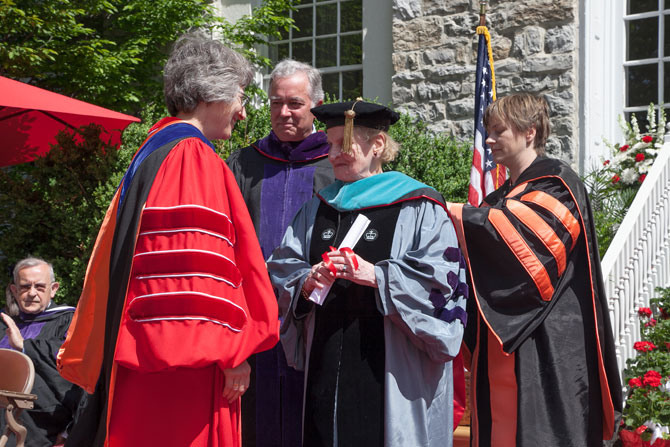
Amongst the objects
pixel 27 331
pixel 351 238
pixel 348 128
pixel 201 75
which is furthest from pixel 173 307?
pixel 27 331

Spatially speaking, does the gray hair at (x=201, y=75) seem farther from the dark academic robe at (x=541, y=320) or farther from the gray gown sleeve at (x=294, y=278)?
the dark academic robe at (x=541, y=320)

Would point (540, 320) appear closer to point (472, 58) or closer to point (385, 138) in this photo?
point (385, 138)

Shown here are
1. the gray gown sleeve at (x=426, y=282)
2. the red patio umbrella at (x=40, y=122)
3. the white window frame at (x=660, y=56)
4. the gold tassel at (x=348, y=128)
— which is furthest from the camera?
the white window frame at (x=660, y=56)

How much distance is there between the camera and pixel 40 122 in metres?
6.85

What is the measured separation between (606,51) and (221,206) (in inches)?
245

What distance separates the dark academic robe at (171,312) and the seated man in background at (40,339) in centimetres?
211

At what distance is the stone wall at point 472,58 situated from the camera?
7.56m

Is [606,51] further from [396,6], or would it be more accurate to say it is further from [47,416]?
[47,416]

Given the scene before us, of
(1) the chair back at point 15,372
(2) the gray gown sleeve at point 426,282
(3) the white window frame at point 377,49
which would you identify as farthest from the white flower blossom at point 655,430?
(3) the white window frame at point 377,49

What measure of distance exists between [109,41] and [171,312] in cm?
629

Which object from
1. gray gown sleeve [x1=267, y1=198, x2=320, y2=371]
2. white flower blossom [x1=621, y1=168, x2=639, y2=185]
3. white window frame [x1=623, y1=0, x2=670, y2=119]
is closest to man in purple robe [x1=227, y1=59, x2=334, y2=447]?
gray gown sleeve [x1=267, y1=198, x2=320, y2=371]

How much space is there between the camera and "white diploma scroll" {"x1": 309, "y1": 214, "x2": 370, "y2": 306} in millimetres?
3027

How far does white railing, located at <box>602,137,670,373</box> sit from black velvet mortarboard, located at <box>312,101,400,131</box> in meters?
2.50

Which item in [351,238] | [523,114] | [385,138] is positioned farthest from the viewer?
[523,114]
